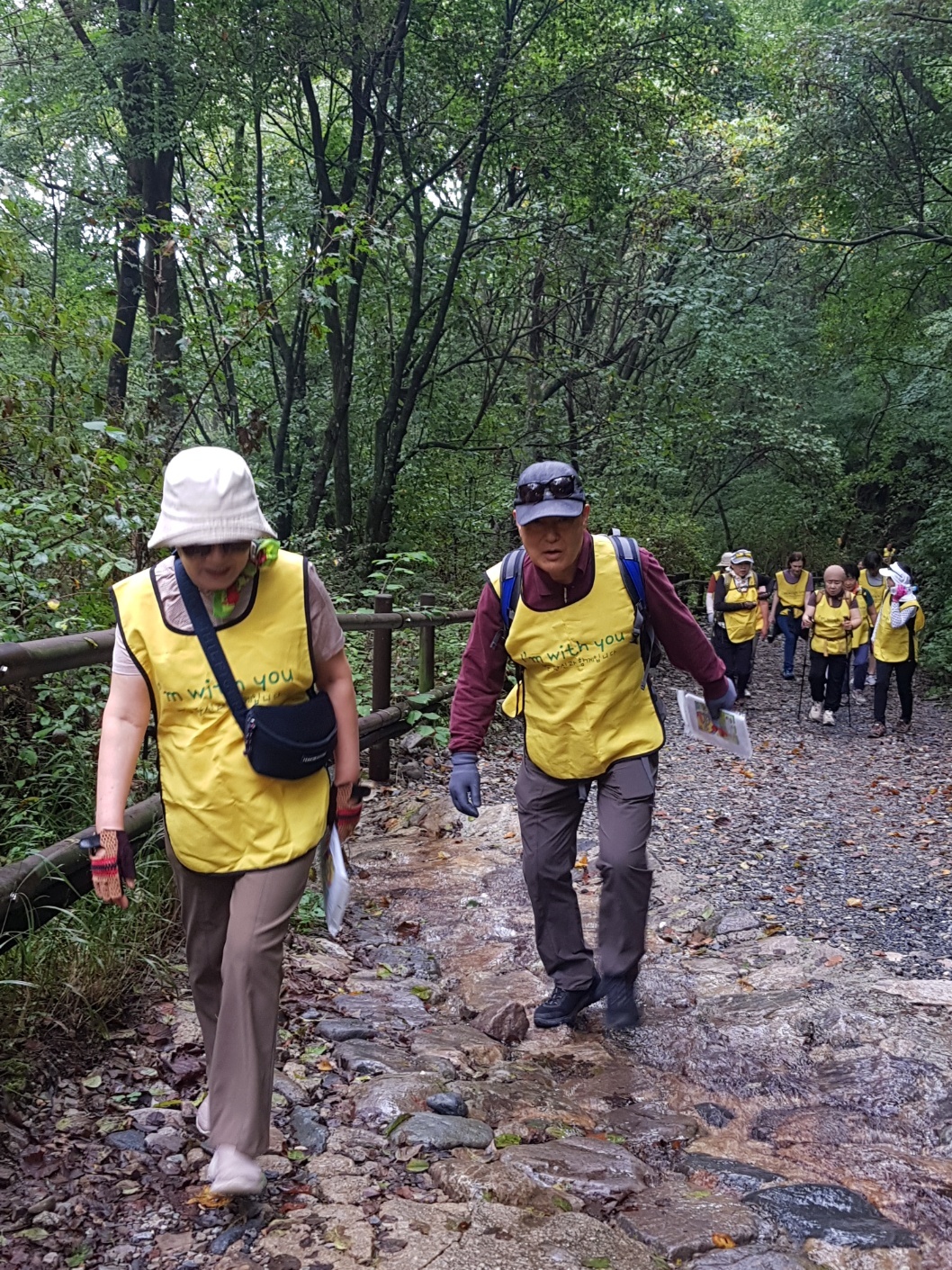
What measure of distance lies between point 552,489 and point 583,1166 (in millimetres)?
2200

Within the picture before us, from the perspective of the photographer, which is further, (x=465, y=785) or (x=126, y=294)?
(x=126, y=294)

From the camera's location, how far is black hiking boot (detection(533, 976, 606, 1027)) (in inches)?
161

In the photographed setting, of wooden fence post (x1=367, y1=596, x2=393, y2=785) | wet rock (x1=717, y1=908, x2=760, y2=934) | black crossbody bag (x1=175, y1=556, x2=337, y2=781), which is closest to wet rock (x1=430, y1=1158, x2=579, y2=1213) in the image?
black crossbody bag (x1=175, y1=556, x2=337, y2=781)

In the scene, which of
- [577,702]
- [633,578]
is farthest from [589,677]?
[633,578]

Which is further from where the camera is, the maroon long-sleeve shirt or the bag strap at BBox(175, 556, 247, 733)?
the maroon long-sleeve shirt

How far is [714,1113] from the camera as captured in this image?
3.55m

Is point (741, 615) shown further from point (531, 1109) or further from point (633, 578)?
point (531, 1109)

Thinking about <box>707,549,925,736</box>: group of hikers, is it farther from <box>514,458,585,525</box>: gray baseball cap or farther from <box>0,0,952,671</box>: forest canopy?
<box>514,458,585,525</box>: gray baseball cap

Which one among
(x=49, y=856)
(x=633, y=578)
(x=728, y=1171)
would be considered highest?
(x=633, y=578)

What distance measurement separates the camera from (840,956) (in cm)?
505

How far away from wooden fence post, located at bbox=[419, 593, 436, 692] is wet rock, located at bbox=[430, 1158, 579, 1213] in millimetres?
5893

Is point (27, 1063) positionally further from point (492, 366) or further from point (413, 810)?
point (492, 366)

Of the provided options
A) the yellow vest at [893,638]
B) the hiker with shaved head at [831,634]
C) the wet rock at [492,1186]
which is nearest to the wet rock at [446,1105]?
the wet rock at [492,1186]

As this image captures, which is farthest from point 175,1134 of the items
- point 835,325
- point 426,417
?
point 835,325
